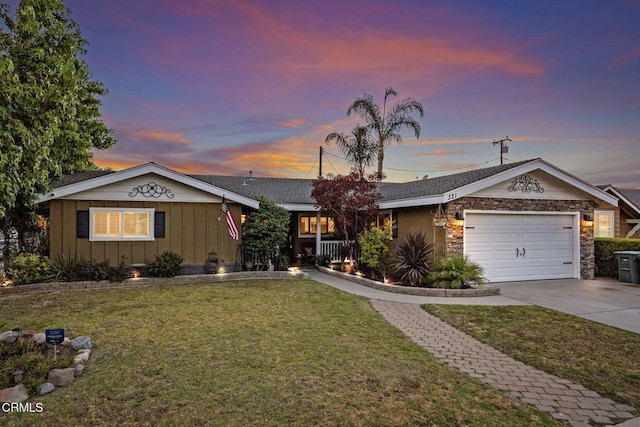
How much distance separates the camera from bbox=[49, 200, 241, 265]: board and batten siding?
1094 centimetres

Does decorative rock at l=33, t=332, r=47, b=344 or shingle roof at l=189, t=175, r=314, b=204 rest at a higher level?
shingle roof at l=189, t=175, r=314, b=204

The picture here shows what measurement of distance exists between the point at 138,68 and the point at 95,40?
1.63m

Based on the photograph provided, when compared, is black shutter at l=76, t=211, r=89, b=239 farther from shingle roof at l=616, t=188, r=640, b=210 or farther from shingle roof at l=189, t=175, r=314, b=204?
shingle roof at l=616, t=188, r=640, b=210

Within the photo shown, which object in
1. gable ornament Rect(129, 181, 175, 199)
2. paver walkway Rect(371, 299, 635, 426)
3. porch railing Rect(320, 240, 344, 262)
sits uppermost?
gable ornament Rect(129, 181, 175, 199)

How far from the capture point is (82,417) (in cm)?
342

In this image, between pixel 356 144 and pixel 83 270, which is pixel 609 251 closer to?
pixel 356 144

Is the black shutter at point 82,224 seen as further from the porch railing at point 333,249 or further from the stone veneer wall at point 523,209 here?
the stone veneer wall at point 523,209

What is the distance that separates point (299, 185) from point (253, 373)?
1430cm

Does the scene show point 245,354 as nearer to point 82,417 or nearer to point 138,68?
point 82,417

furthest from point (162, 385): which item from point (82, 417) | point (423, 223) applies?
point (423, 223)

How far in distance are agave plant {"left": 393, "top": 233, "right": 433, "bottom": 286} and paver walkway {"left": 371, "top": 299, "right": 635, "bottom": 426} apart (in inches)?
130

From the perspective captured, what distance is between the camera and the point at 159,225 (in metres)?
11.8

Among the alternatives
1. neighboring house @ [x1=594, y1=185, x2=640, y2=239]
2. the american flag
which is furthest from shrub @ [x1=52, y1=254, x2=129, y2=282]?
neighboring house @ [x1=594, y1=185, x2=640, y2=239]

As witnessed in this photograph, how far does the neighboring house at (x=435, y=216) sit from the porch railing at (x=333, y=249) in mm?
2906
